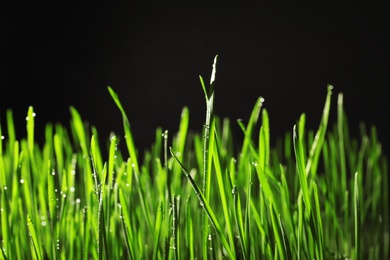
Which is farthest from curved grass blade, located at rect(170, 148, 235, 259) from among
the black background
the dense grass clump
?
the black background

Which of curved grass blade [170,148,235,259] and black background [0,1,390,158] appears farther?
black background [0,1,390,158]

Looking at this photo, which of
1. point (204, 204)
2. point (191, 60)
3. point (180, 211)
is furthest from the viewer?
point (191, 60)

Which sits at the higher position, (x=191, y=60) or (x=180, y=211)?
(x=191, y=60)

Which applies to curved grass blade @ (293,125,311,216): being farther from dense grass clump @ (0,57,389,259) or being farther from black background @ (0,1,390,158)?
black background @ (0,1,390,158)

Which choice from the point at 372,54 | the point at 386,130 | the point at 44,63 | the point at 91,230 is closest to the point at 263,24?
the point at 372,54

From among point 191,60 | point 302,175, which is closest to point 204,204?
point 302,175

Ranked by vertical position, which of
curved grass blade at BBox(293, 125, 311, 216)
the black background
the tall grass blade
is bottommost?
the tall grass blade

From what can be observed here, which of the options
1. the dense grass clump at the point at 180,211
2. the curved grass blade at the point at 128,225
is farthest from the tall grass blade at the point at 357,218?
the curved grass blade at the point at 128,225

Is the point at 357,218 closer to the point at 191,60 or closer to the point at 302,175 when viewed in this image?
the point at 302,175
